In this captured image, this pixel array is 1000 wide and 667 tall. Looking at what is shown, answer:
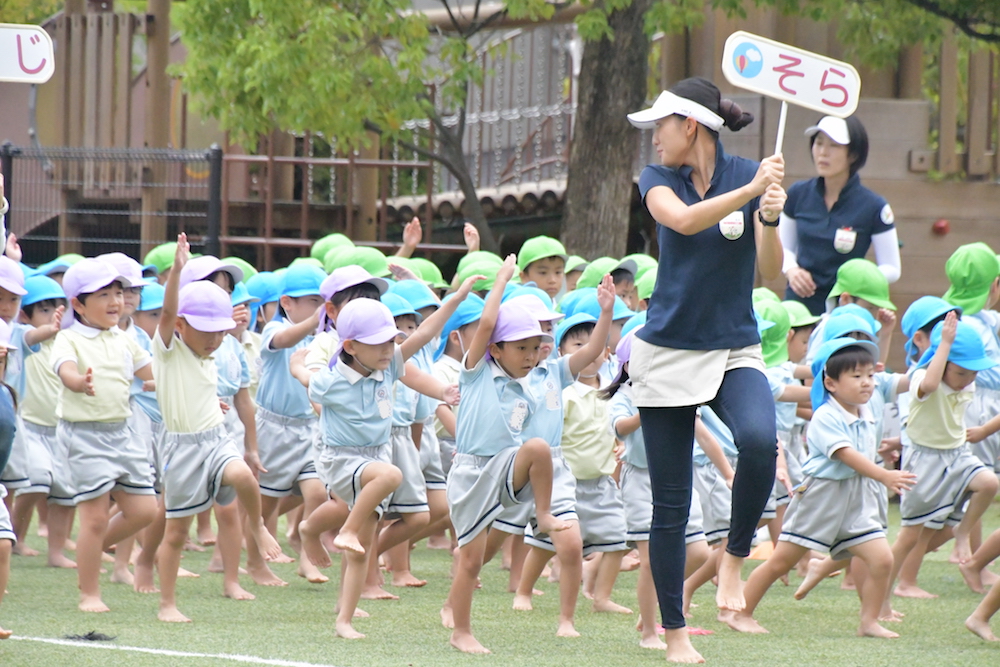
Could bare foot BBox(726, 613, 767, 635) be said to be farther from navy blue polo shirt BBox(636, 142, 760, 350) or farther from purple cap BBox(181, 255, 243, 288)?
purple cap BBox(181, 255, 243, 288)

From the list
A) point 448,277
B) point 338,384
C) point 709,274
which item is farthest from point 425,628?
point 448,277

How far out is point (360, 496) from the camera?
592cm

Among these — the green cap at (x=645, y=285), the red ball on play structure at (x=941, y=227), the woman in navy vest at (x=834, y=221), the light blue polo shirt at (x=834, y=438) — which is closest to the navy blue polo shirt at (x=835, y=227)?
the woman in navy vest at (x=834, y=221)

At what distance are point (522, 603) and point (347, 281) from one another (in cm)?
177

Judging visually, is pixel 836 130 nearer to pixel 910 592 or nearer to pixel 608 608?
pixel 910 592

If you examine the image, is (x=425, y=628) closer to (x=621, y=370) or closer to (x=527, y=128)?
(x=621, y=370)

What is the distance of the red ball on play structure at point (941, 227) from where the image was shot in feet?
41.6

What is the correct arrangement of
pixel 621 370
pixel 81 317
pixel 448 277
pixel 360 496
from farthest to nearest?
pixel 448 277, pixel 81 317, pixel 621 370, pixel 360 496

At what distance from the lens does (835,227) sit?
8406 millimetres

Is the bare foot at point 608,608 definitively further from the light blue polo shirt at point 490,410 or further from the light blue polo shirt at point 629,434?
the light blue polo shirt at point 490,410

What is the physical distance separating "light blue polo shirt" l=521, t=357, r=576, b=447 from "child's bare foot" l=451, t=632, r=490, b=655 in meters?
0.85

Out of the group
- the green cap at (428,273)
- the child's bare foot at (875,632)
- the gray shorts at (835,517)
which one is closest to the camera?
the child's bare foot at (875,632)

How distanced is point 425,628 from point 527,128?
10.9 m

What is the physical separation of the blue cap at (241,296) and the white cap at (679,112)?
3945mm
